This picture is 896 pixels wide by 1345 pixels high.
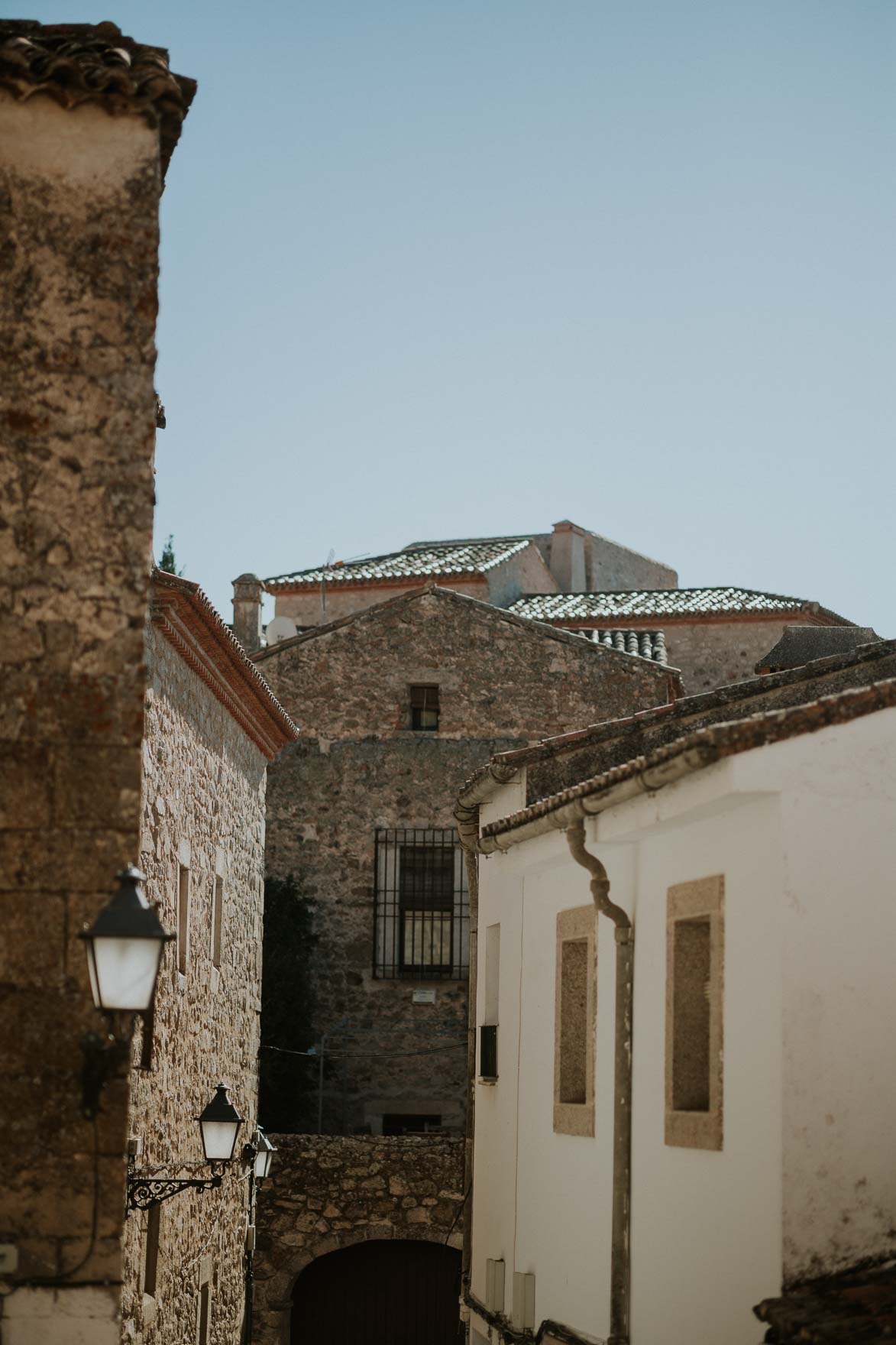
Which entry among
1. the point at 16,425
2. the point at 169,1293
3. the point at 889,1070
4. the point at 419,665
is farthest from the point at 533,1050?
the point at 419,665

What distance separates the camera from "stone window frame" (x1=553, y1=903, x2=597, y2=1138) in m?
10.2

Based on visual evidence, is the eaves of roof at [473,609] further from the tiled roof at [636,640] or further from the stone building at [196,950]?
the stone building at [196,950]

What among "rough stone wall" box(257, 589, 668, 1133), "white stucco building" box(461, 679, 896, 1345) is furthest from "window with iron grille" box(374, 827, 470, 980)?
"white stucco building" box(461, 679, 896, 1345)

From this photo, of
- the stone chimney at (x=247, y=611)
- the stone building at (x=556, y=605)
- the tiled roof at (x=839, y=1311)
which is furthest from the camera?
the stone building at (x=556, y=605)

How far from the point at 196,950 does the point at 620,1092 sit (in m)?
4.31

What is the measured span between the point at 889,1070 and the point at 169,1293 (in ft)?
20.4

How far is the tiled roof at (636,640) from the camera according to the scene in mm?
27156

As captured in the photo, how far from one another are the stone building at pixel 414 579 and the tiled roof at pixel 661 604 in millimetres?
889

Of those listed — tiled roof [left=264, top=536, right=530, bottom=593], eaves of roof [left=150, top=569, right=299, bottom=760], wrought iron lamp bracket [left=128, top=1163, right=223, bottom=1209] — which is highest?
tiled roof [left=264, top=536, right=530, bottom=593]

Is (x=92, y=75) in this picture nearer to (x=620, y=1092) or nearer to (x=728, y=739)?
(x=728, y=739)

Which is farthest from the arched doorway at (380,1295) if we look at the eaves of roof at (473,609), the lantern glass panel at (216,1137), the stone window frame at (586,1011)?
the stone window frame at (586,1011)

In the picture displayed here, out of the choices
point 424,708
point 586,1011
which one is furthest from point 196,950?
point 424,708

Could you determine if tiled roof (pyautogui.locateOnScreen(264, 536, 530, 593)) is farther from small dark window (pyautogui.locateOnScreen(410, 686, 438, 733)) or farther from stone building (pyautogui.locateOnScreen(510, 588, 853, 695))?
small dark window (pyautogui.locateOnScreen(410, 686, 438, 733))

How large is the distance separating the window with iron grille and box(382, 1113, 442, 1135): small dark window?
1.82m
